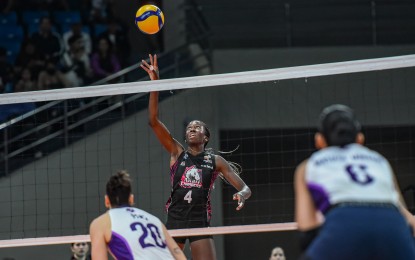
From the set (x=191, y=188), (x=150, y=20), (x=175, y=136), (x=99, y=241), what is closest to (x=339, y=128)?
(x=99, y=241)

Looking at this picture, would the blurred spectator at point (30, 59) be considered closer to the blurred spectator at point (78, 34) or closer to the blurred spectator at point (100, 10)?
the blurred spectator at point (78, 34)

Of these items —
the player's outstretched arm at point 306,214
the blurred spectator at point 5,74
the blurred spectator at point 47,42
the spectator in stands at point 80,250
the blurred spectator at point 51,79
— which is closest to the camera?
the player's outstretched arm at point 306,214

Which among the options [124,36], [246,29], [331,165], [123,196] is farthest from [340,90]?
[331,165]

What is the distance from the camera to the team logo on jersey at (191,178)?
34.5 feet

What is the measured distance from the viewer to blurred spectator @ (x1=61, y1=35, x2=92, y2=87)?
1800 centimetres

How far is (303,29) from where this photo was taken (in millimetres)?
18344

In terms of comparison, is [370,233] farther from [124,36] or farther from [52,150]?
[124,36]

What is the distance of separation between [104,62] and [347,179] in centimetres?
1282

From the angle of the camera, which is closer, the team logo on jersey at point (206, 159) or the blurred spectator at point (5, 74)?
the team logo on jersey at point (206, 159)

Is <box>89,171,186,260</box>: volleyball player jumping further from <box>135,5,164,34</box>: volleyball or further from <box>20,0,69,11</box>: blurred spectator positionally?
<box>20,0,69,11</box>: blurred spectator

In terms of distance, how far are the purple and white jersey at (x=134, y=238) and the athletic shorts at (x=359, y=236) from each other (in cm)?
181

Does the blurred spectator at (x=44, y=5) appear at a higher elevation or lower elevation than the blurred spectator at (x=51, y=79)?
higher

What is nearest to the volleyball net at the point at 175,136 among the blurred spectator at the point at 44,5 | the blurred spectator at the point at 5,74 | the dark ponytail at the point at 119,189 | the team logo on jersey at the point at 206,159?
the blurred spectator at the point at 5,74

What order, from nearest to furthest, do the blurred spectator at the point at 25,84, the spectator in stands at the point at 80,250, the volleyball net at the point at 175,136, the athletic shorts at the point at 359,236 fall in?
the athletic shorts at the point at 359,236 < the spectator in stands at the point at 80,250 < the volleyball net at the point at 175,136 < the blurred spectator at the point at 25,84
